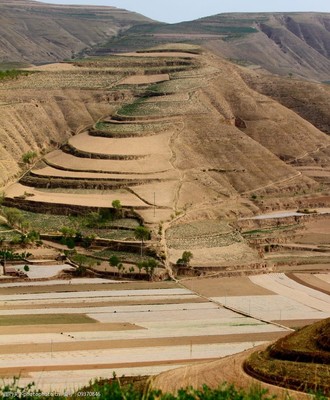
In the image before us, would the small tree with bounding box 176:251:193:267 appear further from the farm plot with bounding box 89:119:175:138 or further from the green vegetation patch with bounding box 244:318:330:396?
the green vegetation patch with bounding box 244:318:330:396

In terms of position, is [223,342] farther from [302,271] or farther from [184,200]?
Result: [184,200]

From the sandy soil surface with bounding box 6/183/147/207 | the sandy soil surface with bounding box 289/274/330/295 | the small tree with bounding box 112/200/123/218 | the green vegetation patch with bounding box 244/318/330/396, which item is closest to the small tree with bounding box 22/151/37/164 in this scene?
the sandy soil surface with bounding box 6/183/147/207

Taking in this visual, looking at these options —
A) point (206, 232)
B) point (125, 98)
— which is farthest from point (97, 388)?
point (125, 98)

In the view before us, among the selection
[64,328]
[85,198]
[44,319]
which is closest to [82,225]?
[85,198]

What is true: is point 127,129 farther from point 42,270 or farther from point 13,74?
point 42,270

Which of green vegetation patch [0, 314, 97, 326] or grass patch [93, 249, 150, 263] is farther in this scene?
grass patch [93, 249, 150, 263]

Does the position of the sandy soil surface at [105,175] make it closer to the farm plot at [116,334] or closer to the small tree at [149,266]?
the small tree at [149,266]
